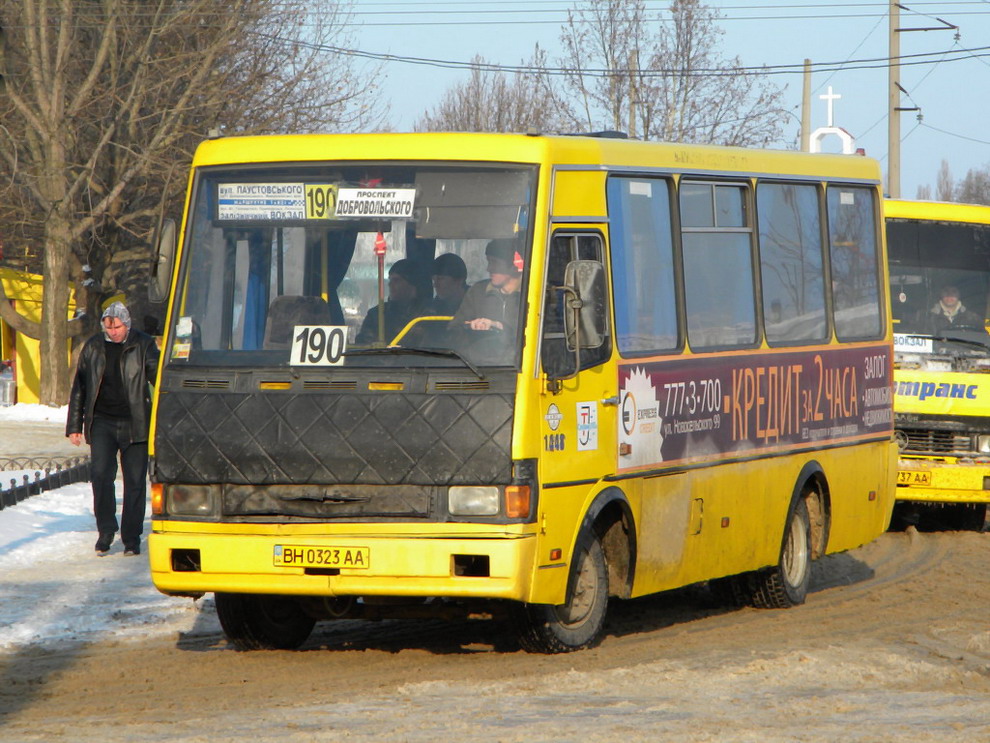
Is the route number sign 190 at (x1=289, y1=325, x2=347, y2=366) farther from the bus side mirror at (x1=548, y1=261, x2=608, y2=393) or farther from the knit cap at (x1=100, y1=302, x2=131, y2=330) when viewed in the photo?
the knit cap at (x1=100, y1=302, x2=131, y2=330)

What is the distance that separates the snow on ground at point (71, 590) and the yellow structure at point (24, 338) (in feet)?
85.4

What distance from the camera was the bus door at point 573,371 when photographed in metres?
8.70

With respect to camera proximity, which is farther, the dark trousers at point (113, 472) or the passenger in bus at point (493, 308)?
the dark trousers at point (113, 472)

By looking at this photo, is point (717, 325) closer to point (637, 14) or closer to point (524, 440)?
point (524, 440)

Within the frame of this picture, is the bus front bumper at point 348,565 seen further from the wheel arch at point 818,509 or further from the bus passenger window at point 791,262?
the wheel arch at point 818,509

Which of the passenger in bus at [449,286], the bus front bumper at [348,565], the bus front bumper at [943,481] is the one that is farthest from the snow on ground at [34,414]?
A: the passenger in bus at [449,286]

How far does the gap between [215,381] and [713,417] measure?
3.29 meters

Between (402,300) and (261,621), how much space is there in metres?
2.11

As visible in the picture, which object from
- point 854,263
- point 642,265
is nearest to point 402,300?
point 642,265

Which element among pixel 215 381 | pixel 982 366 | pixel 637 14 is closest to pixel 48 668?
pixel 215 381

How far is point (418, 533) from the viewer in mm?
8492

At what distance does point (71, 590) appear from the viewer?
453 inches

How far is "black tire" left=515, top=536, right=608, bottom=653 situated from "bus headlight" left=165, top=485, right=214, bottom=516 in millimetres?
1691

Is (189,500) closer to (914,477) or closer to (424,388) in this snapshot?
(424,388)
